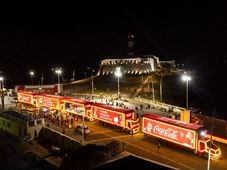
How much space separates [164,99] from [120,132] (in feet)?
146

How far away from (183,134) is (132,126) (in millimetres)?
8603

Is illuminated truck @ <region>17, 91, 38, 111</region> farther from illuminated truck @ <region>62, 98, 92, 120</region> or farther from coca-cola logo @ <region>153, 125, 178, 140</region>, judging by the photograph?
coca-cola logo @ <region>153, 125, 178, 140</region>

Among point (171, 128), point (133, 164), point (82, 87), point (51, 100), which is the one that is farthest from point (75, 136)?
point (82, 87)

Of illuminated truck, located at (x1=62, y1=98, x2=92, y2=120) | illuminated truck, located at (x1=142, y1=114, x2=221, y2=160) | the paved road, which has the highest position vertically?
illuminated truck, located at (x1=62, y1=98, x2=92, y2=120)

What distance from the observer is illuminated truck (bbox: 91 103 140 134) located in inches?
1575

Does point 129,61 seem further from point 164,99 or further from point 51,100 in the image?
point 51,100

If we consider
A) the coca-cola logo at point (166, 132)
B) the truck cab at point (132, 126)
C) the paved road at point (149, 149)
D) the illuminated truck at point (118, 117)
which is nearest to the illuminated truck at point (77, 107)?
the illuminated truck at point (118, 117)

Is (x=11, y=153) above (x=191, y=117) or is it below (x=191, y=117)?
below

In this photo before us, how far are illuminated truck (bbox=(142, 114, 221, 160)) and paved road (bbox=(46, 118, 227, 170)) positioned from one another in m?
0.91

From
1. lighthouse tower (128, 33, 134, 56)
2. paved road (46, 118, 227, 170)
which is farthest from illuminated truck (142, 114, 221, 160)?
lighthouse tower (128, 33, 134, 56)

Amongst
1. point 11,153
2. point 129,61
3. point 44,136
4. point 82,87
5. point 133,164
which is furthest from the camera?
point 129,61

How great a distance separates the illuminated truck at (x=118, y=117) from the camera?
40000 millimetres

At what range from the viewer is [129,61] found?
508 ft

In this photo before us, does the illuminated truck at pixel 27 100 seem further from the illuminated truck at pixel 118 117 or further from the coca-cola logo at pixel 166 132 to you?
the coca-cola logo at pixel 166 132
